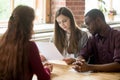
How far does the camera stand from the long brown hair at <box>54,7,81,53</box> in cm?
287

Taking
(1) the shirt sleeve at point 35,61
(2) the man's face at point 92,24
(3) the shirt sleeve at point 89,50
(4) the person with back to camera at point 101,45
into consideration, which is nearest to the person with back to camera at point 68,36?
(3) the shirt sleeve at point 89,50

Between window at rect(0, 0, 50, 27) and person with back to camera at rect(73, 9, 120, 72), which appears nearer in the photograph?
person with back to camera at rect(73, 9, 120, 72)

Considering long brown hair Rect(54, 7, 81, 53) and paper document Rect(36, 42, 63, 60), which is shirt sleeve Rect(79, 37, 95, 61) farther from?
long brown hair Rect(54, 7, 81, 53)

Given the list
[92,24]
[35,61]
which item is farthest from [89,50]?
[35,61]

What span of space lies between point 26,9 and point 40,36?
202cm

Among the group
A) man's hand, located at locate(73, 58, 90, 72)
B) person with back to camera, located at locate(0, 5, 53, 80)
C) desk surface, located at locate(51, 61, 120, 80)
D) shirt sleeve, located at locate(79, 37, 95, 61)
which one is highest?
person with back to camera, located at locate(0, 5, 53, 80)

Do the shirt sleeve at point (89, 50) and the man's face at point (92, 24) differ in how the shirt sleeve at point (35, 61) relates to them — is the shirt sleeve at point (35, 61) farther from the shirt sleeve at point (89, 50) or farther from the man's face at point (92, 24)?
the shirt sleeve at point (89, 50)

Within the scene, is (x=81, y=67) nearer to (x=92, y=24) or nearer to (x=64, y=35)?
(x=92, y=24)

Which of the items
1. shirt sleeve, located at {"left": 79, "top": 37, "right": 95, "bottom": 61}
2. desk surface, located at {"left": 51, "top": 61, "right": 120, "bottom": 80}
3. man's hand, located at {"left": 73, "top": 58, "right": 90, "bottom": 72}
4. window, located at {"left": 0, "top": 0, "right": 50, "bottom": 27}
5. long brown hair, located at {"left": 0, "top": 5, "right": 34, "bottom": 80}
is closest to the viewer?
long brown hair, located at {"left": 0, "top": 5, "right": 34, "bottom": 80}

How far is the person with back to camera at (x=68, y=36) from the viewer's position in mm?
2850

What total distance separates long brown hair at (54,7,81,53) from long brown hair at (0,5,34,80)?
1229 mm

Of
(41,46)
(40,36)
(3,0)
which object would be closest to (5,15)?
(3,0)

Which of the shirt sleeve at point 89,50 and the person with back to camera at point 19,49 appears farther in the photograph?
the shirt sleeve at point 89,50

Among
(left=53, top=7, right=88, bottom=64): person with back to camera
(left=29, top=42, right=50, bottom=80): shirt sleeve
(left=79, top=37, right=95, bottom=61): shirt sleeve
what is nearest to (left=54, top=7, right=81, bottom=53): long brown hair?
(left=53, top=7, right=88, bottom=64): person with back to camera
